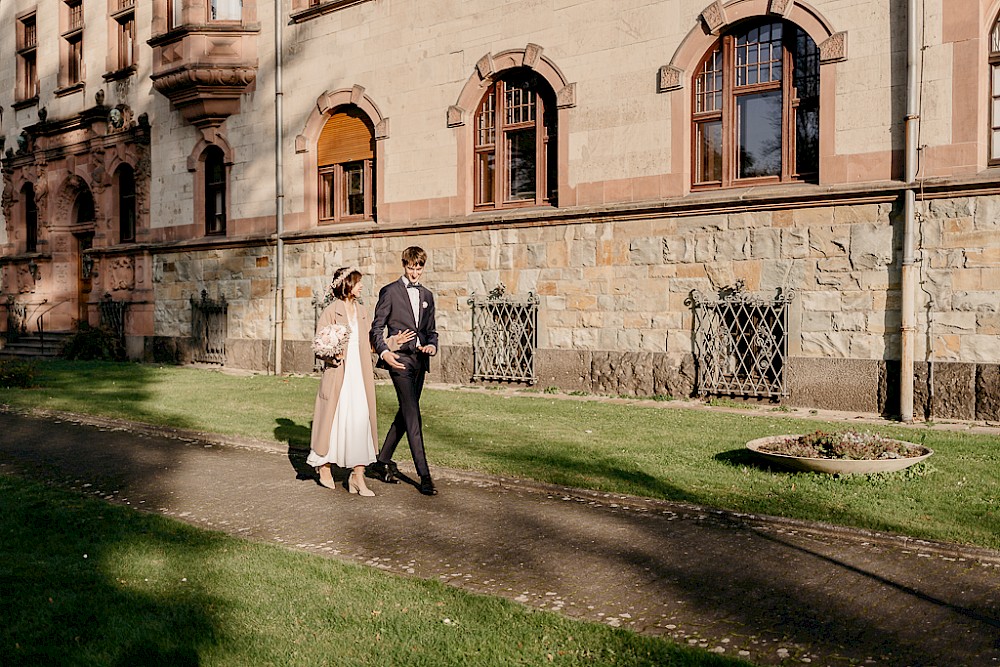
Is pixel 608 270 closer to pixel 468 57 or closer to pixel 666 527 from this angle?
pixel 468 57

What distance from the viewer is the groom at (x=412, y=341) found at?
7.82m

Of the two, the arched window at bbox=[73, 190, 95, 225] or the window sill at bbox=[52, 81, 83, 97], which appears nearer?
the window sill at bbox=[52, 81, 83, 97]

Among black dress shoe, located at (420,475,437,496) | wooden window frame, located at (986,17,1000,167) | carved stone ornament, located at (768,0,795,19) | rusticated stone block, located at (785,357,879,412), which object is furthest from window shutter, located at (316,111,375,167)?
black dress shoe, located at (420,475,437,496)

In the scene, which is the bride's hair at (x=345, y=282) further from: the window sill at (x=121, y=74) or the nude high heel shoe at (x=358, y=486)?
the window sill at (x=121, y=74)

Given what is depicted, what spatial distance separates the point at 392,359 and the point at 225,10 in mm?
16815

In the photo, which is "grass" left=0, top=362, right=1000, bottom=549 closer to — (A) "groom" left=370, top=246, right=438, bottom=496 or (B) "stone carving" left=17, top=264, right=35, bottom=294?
(A) "groom" left=370, top=246, right=438, bottom=496

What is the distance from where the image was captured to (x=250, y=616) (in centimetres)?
469

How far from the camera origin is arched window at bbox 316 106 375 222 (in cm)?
1927

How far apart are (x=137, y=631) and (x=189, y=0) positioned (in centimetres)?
2013

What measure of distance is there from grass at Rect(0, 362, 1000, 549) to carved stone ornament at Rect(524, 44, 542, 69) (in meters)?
5.67

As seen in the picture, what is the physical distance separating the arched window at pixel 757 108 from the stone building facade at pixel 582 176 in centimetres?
3

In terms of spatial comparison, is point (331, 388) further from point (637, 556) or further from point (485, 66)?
point (485, 66)

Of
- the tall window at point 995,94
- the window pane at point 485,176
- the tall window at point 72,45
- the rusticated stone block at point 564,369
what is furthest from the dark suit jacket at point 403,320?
the tall window at point 72,45

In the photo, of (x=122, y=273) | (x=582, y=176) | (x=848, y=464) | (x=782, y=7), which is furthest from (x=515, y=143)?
(x=122, y=273)
